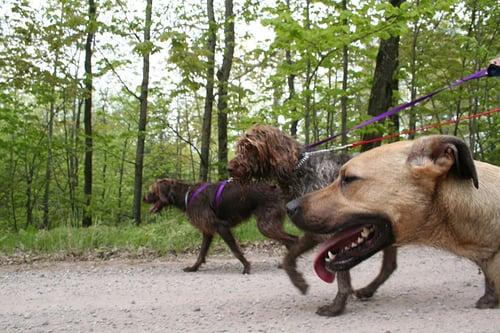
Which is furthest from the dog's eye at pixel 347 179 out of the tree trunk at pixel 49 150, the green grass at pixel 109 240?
the tree trunk at pixel 49 150

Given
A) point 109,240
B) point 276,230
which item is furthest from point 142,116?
point 276,230

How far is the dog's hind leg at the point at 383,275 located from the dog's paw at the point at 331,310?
862 mm

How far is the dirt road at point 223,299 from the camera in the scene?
179 inches

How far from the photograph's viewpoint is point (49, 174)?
63.2 ft

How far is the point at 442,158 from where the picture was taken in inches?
112

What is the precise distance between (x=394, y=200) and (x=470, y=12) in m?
12.2

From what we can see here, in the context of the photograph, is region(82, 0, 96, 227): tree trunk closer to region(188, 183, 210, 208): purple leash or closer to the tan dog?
region(188, 183, 210, 208): purple leash

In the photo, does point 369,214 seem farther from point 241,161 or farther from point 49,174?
point 49,174

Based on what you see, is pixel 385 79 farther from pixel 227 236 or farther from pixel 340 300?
pixel 340 300

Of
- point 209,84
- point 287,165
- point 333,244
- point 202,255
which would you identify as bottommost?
point 202,255

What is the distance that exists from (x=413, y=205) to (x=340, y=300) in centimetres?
229

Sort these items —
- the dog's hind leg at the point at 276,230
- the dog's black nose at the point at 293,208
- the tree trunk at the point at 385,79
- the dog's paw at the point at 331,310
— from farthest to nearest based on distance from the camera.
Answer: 1. the tree trunk at the point at 385,79
2. the dog's hind leg at the point at 276,230
3. the dog's paw at the point at 331,310
4. the dog's black nose at the point at 293,208

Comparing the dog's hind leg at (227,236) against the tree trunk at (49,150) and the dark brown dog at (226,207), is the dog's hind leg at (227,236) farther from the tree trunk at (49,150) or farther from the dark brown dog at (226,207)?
the tree trunk at (49,150)

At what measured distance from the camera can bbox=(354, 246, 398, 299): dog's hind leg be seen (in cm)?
579
